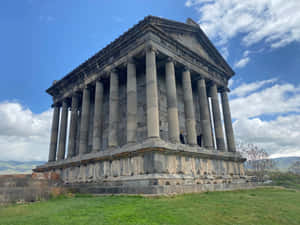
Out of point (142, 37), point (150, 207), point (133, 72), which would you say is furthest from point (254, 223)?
point (142, 37)

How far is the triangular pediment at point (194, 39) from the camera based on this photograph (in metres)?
20.3

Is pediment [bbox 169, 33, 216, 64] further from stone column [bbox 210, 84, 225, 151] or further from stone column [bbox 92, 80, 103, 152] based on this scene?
stone column [bbox 92, 80, 103, 152]

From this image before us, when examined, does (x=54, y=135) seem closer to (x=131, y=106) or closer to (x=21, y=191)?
(x=131, y=106)

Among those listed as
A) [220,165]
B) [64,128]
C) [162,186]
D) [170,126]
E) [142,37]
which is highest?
[142,37]

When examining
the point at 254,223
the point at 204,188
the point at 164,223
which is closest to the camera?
the point at 164,223

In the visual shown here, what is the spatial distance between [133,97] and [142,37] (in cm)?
553

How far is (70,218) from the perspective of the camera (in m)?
7.61

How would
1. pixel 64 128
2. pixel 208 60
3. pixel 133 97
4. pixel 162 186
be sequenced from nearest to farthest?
pixel 162 186 → pixel 133 97 → pixel 208 60 → pixel 64 128

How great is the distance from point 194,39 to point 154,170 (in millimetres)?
16780

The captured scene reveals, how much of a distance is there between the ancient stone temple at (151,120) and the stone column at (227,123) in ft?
0.37

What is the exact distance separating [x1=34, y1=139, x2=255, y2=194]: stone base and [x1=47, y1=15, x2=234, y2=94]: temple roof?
10.7 metres

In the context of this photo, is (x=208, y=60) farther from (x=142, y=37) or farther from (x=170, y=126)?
(x=170, y=126)

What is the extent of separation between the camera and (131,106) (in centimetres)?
1788

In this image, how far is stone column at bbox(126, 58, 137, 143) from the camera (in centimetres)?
1707
